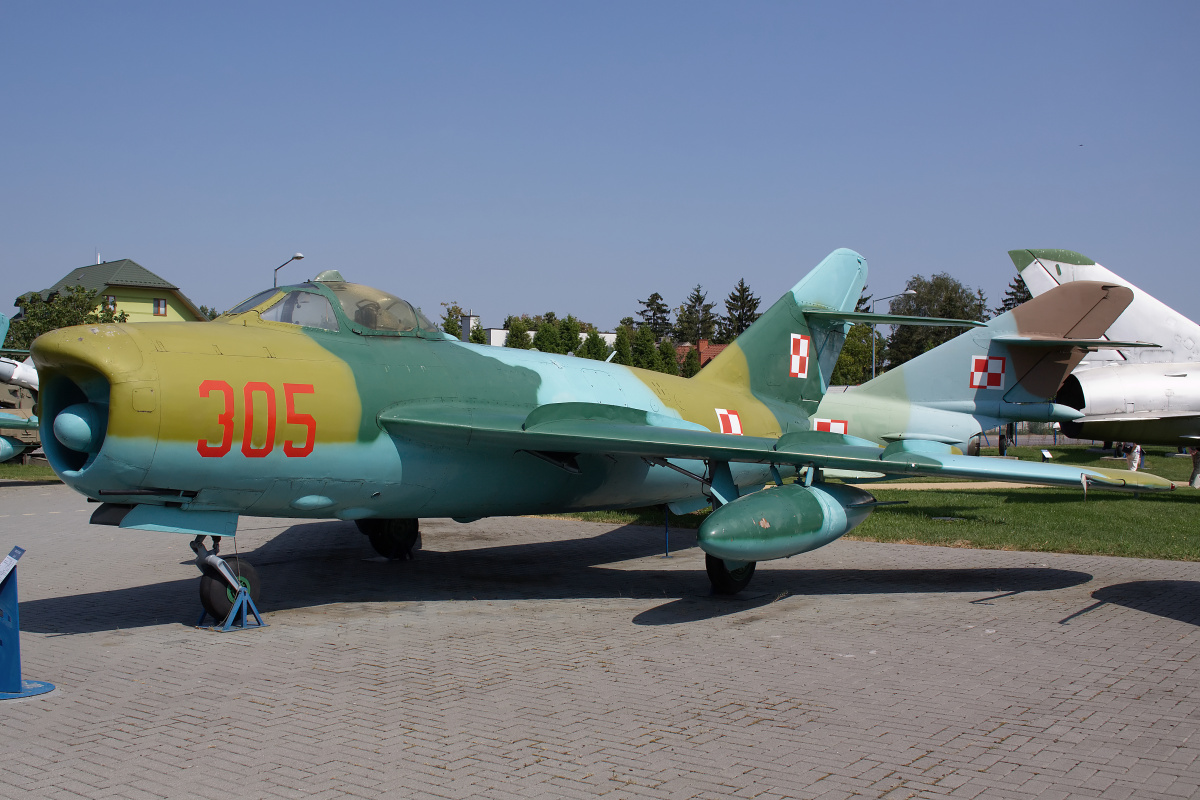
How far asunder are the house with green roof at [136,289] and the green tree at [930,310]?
2595 inches

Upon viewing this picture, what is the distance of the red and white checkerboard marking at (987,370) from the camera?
17188 mm

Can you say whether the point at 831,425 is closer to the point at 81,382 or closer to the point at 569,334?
the point at 81,382

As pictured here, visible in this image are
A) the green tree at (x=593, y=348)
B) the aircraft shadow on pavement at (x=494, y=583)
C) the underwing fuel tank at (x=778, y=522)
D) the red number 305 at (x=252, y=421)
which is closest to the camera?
the red number 305 at (x=252, y=421)

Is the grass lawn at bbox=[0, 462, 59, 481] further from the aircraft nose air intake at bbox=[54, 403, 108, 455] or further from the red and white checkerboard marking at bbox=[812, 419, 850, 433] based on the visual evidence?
the red and white checkerboard marking at bbox=[812, 419, 850, 433]

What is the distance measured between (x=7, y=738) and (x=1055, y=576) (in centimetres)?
1049

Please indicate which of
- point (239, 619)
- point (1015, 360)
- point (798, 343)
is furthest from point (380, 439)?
point (1015, 360)

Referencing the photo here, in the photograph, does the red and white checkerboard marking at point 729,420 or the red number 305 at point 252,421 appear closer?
the red number 305 at point 252,421

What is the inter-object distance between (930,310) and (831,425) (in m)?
90.1

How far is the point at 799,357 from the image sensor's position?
542 inches

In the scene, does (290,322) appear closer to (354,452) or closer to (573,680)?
(354,452)

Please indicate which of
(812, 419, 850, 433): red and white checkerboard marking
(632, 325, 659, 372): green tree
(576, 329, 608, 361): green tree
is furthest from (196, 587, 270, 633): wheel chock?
(632, 325, 659, 372): green tree

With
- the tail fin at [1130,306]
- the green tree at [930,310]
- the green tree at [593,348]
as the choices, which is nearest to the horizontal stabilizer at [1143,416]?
the tail fin at [1130,306]

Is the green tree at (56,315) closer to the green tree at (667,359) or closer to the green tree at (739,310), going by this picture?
the green tree at (667,359)

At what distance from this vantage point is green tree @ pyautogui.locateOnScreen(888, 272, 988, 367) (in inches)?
3597
